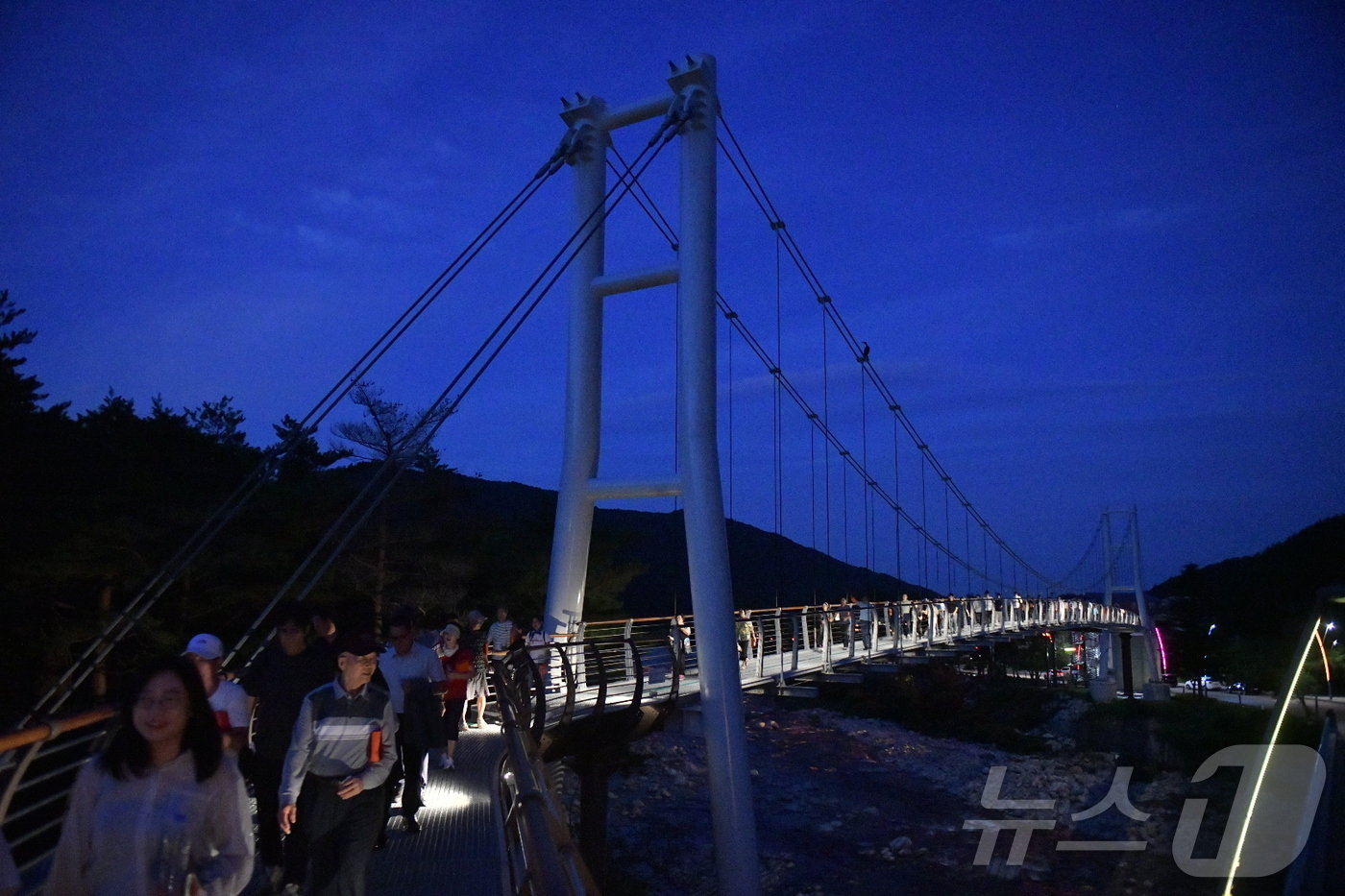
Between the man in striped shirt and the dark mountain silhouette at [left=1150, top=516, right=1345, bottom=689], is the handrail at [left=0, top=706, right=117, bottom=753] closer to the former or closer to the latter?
the man in striped shirt

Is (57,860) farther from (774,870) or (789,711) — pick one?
(789,711)

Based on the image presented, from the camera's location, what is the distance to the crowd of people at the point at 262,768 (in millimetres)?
1909

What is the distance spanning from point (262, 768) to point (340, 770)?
39.0 inches

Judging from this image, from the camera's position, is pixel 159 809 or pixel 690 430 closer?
pixel 159 809

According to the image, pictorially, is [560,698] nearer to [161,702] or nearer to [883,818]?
[161,702]

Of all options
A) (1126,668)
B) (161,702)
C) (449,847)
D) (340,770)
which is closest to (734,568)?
(1126,668)

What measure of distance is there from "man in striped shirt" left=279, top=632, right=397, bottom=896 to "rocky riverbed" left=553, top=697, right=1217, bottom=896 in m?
9.68

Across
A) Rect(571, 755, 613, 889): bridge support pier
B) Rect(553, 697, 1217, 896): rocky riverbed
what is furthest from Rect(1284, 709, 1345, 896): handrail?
Rect(553, 697, 1217, 896): rocky riverbed

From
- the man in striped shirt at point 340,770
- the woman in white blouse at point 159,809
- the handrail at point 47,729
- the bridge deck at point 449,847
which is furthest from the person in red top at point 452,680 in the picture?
the woman in white blouse at point 159,809

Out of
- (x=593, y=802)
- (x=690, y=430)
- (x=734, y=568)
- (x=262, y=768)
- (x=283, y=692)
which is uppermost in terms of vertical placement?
(x=734, y=568)

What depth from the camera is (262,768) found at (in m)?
3.89

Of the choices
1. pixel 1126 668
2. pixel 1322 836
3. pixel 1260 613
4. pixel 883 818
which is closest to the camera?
pixel 1322 836

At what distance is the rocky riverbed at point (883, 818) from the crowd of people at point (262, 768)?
867 centimetres

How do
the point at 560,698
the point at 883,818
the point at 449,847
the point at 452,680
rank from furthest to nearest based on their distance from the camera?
1. the point at 883,818
2. the point at 560,698
3. the point at 452,680
4. the point at 449,847
